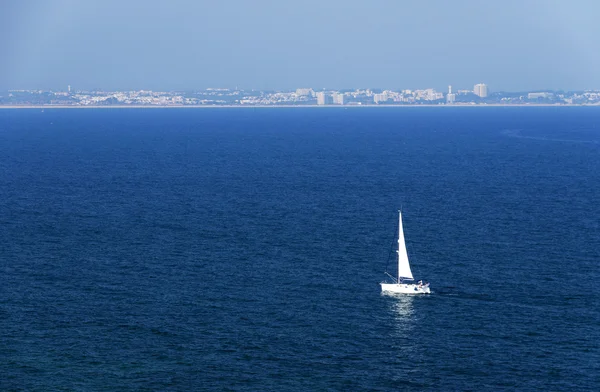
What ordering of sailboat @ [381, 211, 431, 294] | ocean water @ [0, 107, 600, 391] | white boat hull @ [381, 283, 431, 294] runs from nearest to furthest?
1. ocean water @ [0, 107, 600, 391]
2. white boat hull @ [381, 283, 431, 294]
3. sailboat @ [381, 211, 431, 294]

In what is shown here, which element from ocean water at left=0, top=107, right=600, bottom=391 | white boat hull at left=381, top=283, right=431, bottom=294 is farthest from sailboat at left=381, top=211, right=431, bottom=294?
ocean water at left=0, top=107, right=600, bottom=391

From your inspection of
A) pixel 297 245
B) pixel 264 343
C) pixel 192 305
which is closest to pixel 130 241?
pixel 297 245

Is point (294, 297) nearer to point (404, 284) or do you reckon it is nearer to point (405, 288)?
point (405, 288)

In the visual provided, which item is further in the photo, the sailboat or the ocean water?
the sailboat

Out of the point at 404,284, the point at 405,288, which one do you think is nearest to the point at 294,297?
the point at 405,288

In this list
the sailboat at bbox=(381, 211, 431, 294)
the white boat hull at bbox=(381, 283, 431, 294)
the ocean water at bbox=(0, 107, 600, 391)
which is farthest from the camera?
the sailboat at bbox=(381, 211, 431, 294)

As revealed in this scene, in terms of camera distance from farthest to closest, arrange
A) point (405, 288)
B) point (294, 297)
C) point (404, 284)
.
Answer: point (404, 284), point (405, 288), point (294, 297)

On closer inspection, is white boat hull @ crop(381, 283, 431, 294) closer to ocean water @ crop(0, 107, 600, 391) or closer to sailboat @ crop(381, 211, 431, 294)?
sailboat @ crop(381, 211, 431, 294)

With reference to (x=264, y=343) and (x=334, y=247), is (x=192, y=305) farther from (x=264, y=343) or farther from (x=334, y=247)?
(x=334, y=247)

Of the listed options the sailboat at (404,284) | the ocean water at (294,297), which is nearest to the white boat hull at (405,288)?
the sailboat at (404,284)
